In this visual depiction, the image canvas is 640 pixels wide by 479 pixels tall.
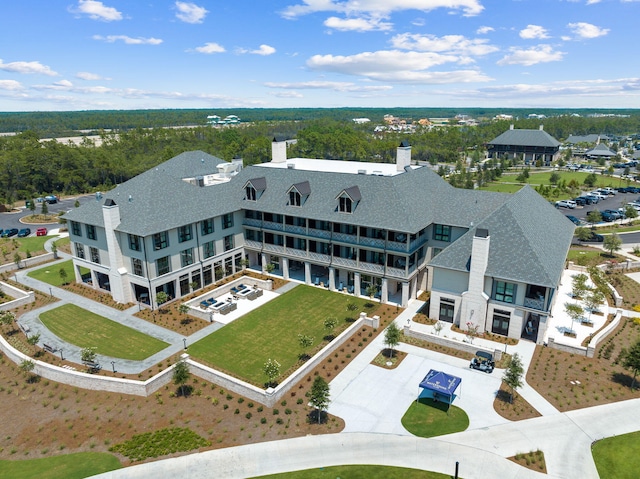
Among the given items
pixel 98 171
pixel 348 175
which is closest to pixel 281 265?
pixel 348 175

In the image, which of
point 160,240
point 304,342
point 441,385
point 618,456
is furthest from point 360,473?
point 160,240

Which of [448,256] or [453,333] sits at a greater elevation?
[448,256]

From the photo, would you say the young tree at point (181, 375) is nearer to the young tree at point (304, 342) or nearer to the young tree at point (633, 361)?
the young tree at point (304, 342)

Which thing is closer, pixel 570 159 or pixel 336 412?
pixel 336 412

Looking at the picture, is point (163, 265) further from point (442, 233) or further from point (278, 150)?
point (442, 233)

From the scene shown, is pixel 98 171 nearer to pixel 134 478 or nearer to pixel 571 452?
pixel 134 478

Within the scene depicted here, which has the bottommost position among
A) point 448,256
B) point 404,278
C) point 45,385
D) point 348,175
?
point 45,385

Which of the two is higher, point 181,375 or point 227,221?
point 227,221
